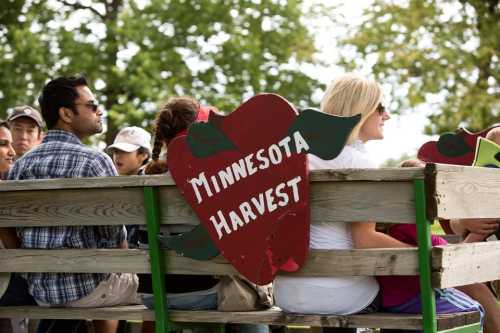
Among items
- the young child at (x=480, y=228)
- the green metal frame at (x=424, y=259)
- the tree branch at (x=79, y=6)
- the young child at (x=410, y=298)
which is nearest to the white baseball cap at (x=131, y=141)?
the young child at (x=480, y=228)

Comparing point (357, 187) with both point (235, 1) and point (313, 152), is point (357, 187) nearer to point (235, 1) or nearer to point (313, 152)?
point (313, 152)

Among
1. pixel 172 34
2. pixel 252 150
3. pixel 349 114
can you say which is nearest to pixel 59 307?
pixel 252 150

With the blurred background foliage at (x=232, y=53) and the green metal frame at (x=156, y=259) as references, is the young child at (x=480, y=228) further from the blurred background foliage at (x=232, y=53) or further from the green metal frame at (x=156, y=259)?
the blurred background foliage at (x=232, y=53)

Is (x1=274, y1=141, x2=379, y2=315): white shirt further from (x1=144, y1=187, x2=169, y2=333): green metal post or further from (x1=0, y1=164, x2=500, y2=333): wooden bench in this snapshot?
(x1=144, y1=187, x2=169, y2=333): green metal post

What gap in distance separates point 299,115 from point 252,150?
0.28 meters

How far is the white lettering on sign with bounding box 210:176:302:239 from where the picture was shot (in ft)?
13.2

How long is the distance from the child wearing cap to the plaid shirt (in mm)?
2613

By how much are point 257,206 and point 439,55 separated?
2285 centimetres

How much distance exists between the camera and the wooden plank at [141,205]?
12.8 ft

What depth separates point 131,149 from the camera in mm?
7645

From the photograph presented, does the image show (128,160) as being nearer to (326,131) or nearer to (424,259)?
(326,131)

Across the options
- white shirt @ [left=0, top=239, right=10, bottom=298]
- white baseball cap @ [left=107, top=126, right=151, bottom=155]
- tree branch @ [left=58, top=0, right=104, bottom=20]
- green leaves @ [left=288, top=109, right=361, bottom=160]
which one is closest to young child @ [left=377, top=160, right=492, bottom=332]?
green leaves @ [left=288, top=109, right=361, bottom=160]

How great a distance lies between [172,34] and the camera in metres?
26.1

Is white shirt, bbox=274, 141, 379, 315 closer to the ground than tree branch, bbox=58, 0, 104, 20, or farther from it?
closer to the ground
